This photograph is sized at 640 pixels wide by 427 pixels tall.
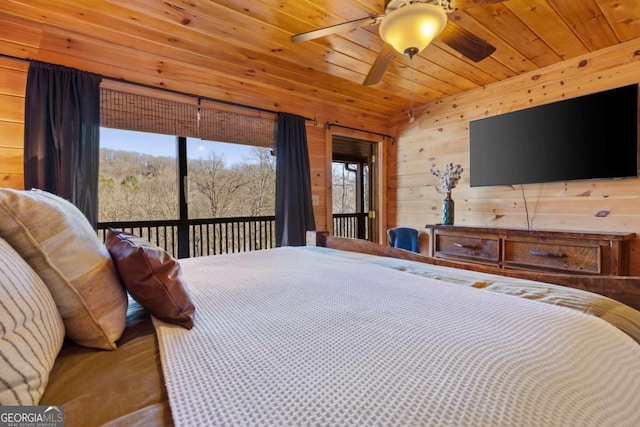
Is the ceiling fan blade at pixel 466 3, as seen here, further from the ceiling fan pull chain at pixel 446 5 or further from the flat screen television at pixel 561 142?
the flat screen television at pixel 561 142

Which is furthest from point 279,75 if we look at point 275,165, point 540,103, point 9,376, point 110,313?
point 9,376

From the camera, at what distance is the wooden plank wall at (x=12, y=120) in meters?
2.11

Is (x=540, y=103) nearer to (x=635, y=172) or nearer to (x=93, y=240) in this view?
(x=635, y=172)

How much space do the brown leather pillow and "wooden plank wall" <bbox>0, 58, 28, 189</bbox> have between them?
2.07 m

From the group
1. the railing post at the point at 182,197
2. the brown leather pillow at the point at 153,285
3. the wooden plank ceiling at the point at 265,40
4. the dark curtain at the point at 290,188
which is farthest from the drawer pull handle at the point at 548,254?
the railing post at the point at 182,197

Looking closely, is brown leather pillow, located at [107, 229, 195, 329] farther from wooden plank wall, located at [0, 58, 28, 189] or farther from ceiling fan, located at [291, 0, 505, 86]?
wooden plank wall, located at [0, 58, 28, 189]

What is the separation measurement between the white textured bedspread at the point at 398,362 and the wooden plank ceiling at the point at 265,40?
156 cm

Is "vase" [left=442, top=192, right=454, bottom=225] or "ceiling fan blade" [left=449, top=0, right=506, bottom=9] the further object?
"vase" [left=442, top=192, right=454, bottom=225]

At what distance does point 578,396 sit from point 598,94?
3.01 m

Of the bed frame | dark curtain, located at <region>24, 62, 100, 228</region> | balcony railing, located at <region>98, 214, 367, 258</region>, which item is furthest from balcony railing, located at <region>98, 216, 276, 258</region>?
the bed frame

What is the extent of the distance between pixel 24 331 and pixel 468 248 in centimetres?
309

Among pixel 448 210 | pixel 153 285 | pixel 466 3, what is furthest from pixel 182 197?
pixel 448 210

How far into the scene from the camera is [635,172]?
2.33 meters

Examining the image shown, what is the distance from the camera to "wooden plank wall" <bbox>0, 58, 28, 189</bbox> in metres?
2.11
